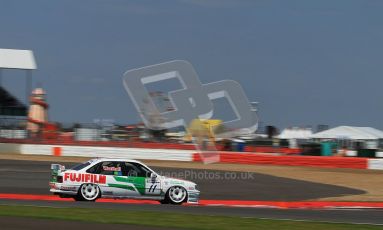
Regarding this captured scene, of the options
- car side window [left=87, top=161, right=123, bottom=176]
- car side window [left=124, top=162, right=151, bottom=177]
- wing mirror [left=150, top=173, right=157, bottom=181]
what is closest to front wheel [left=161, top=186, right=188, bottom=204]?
wing mirror [left=150, top=173, right=157, bottom=181]

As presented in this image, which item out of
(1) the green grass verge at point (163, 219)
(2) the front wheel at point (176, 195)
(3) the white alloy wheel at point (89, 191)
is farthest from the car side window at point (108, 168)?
(1) the green grass verge at point (163, 219)

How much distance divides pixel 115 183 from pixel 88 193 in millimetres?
638

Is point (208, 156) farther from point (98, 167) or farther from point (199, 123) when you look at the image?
point (98, 167)

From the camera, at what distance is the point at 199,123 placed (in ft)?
117

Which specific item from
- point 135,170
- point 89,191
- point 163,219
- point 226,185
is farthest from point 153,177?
point 226,185

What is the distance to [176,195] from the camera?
1580 cm

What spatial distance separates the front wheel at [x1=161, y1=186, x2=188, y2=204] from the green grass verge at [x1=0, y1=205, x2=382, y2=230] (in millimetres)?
3535

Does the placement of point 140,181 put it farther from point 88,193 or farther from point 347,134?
point 347,134

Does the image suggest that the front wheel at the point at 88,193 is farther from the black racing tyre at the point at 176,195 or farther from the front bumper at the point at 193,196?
the front bumper at the point at 193,196

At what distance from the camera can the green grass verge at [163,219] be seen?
1043cm

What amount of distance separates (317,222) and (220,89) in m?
23.7

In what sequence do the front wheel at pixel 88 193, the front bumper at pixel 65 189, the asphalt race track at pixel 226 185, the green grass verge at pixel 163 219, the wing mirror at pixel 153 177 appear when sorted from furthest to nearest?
the asphalt race track at pixel 226 185 → the wing mirror at pixel 153 177 → the front wheel at pixel 88 193 → the front bumper at pixel 65 189 → the green grass verge at pixel 163 219

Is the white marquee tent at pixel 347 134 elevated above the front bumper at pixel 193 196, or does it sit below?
above

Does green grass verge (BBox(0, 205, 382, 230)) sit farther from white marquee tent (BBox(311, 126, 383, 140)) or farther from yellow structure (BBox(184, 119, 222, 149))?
white marquee tent (BBox(311, 126, 383, 140))
